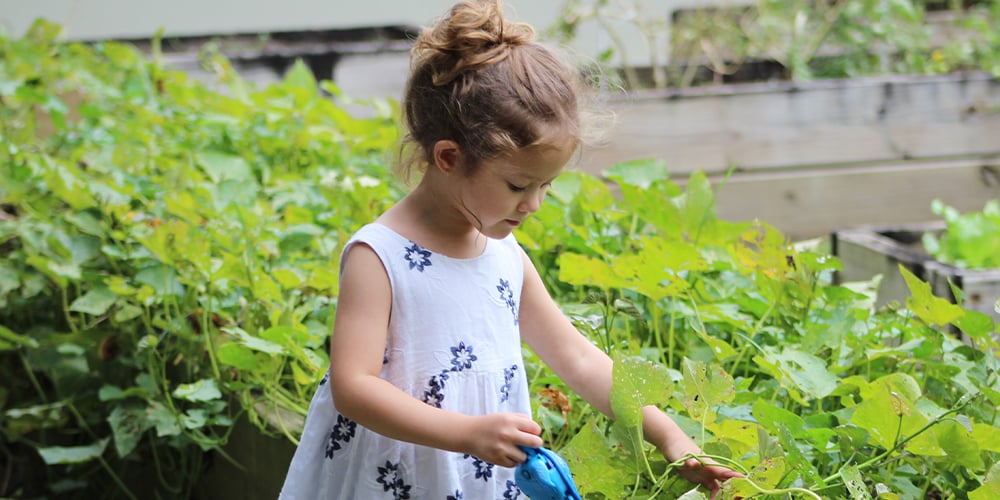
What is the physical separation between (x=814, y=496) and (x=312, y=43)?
449 centimetres

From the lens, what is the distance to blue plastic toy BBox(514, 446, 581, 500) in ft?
3.61

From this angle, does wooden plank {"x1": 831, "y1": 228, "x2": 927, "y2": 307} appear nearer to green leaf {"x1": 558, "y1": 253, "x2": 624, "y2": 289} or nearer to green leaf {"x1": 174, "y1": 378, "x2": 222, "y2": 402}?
green leaf {"x1": 558, "y1": 253, "x2": 624, "y2": 289}

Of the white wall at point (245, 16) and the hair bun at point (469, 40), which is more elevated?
the white wall at point (245, 16)

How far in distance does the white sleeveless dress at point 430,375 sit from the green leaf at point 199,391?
17.4 inches

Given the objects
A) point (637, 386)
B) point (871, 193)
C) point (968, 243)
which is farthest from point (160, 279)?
point (871, 193)

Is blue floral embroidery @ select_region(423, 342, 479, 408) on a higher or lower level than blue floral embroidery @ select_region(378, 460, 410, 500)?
higher

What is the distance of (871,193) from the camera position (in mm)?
3549

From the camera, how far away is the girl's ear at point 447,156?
124 cm

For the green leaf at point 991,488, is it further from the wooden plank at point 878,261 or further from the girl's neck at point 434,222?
the wooden plank at point 878,261

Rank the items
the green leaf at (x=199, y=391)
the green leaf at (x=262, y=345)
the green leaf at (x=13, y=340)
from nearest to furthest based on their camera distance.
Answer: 1. the green leaf at (x=262, y=345)
2. the green leaf at (x=199, y=391)
3. the green leaf at (x=13, y=340)

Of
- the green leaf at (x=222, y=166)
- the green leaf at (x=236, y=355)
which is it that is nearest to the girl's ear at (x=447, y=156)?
the green leaf at (x=236, y=355)

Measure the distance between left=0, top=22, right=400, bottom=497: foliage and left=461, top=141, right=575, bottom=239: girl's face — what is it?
0.47m

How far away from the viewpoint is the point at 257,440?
1864 millimetres

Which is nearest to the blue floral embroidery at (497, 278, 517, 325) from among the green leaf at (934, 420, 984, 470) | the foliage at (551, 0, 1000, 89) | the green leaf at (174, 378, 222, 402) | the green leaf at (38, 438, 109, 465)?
the green leaf at (934, 420, 984, 470)
